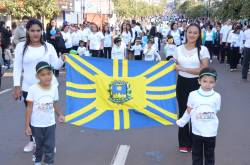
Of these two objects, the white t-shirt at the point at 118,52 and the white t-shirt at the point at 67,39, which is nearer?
the white t-shirt at the point at 118,52

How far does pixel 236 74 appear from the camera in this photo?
57.4 feet

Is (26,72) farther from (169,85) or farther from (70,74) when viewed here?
(169,85)

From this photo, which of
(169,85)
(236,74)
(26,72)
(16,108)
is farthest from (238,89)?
(26,72)

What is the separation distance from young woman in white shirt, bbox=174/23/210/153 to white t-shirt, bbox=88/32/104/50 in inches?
455

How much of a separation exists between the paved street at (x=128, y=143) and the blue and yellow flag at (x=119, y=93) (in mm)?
472

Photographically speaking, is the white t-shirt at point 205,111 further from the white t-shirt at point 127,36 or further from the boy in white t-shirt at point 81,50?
the white t-shirt at point 127,36

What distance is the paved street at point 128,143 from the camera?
651 cm

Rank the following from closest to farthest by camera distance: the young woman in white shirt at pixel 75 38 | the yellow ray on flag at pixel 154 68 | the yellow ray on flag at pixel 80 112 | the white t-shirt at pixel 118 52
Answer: the yellow ray on flag at pixel 80 112 → the yellow ray on flag at pixel 154 68 → the white t-shirt at pixel 118 52 → the young woman in white shirt at pixel 75 38

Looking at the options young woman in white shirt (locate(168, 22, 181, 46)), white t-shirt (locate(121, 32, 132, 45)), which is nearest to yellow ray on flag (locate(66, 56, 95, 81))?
white t-shirt (locate(121, 32, 132, 45))

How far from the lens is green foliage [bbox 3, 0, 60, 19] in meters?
25.3

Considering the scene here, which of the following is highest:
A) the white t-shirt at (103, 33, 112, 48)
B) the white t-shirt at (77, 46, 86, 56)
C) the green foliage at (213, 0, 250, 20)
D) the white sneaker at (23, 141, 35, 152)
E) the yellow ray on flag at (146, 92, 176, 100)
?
the green foliage at (213, 0, 250, 20)

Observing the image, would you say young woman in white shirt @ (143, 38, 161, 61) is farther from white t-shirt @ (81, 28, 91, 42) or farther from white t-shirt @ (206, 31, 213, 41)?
white t-shirt @ (206, 31, 213, 41)

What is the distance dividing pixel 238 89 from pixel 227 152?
22.5 ft

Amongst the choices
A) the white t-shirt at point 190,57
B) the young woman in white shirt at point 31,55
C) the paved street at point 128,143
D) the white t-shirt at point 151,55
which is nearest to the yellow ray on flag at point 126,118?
the paved street at point 128,143
